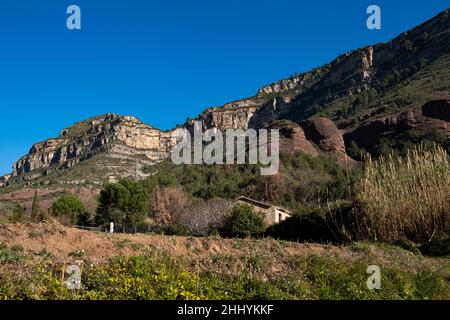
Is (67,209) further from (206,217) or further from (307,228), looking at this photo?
(307,228)

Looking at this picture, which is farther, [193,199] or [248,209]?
[193,199]

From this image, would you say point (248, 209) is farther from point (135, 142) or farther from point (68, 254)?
point (135, 142)

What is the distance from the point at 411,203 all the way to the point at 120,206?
2938 cm

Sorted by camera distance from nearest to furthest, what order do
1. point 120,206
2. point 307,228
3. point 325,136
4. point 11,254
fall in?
point 11,254
point 307,228
point 120,206
point 325,136

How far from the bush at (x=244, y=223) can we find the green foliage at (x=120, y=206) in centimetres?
1284

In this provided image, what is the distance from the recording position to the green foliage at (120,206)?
40.2m

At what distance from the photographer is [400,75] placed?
279 ft

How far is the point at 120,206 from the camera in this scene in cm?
4097

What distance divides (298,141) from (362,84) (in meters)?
43.6

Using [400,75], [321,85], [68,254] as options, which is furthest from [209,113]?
[68,254]

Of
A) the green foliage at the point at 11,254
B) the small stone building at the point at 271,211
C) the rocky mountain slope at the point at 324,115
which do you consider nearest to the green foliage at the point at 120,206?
the small stone building at the point at 271,211

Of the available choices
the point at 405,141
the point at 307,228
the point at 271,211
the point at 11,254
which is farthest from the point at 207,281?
the point at 405,141

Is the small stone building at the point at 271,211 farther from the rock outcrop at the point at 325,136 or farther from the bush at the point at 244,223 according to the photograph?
the rock outcrop at the point at 325,136

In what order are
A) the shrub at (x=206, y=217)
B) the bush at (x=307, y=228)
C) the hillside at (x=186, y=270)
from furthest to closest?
the shrub at (x=206, y=217)
the bush at (x=307, y=228)
the hillside at (x=186, y=270)
